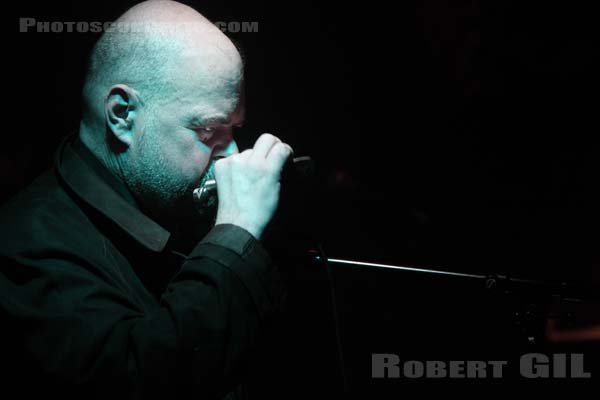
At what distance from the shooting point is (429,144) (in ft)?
9.82

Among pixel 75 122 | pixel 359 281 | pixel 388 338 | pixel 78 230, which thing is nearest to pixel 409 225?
pixel 359 281

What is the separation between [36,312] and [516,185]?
2.92 meters

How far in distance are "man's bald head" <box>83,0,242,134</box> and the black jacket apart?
316 mm

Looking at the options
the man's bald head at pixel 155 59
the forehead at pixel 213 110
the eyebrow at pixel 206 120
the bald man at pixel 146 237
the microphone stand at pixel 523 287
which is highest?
the man's bald head at pixel 155 59

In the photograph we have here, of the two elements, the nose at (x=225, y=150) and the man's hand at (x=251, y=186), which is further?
the nose at (x=225, y=150)

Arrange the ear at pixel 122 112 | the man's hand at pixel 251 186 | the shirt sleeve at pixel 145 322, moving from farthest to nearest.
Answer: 1. the ear at pixel 122 112
2. the man's hand at pixel 251 186
3. the shirt sleeve at pixel 145 322

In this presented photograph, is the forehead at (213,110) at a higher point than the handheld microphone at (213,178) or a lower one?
higher

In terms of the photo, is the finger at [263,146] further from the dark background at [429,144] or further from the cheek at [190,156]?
the dark background at [429,144]

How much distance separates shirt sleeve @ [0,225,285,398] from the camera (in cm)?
87

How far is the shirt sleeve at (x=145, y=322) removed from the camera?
875 mm

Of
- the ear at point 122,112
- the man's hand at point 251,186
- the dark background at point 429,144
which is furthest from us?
the dark background at point 429,144

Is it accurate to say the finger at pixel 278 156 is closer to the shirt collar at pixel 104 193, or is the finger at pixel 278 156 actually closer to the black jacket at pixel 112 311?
the black jacket at pixel 112 311

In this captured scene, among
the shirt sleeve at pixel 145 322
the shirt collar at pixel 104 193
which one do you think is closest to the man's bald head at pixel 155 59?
the shirt collar at pixel 104 193

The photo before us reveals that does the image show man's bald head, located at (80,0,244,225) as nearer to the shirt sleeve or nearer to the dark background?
the shirt sleeve
